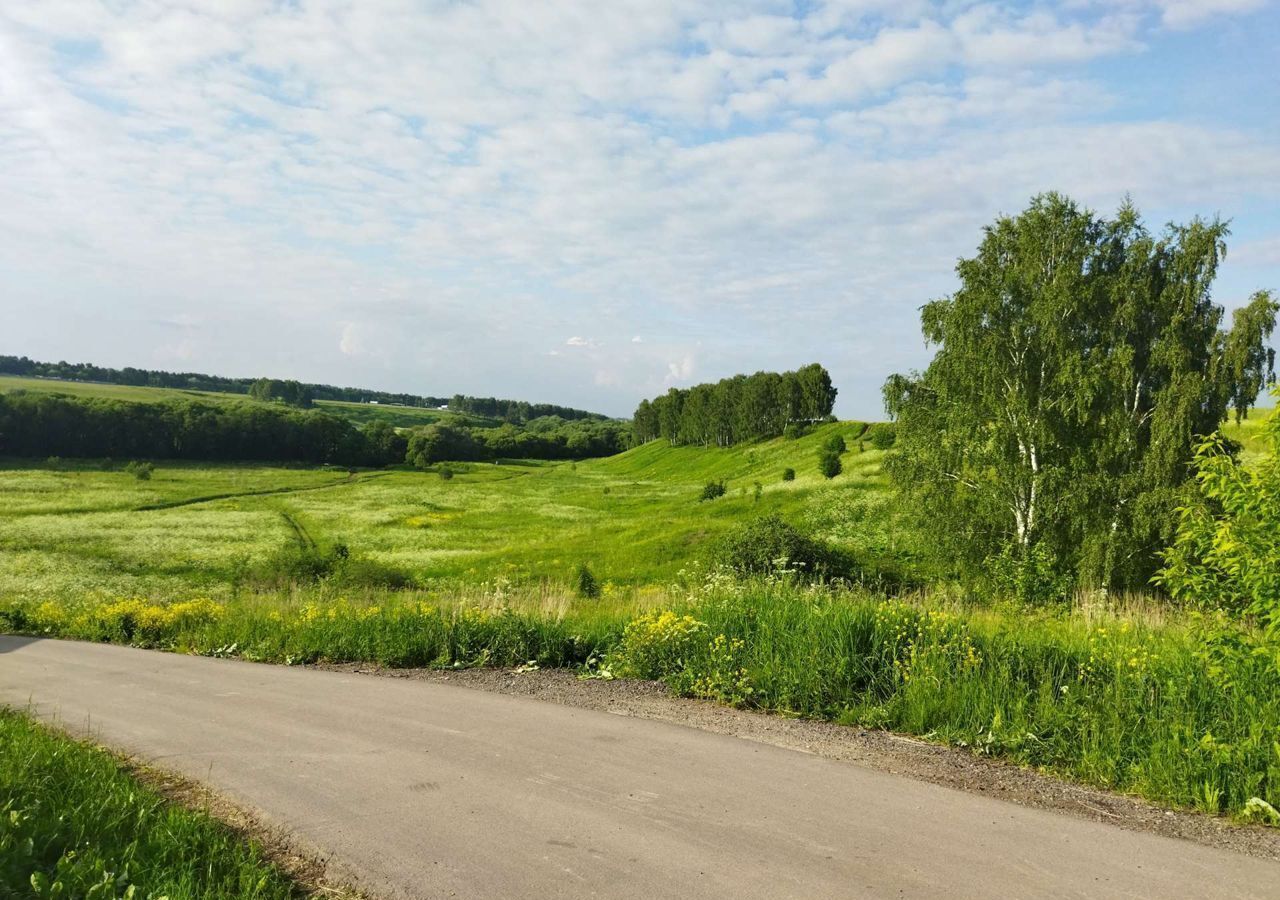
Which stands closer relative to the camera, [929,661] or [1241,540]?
[1241,540]

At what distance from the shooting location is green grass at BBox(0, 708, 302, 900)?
4434 millimetres

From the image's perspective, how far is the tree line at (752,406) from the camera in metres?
115

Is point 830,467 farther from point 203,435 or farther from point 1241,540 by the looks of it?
point 203,435

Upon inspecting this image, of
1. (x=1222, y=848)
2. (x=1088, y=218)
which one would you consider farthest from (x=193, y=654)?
(x=1088, y=218)

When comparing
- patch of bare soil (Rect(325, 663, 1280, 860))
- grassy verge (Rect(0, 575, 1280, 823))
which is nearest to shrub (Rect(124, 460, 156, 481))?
grassy verge (Rect(0, 575, 1280, 823))

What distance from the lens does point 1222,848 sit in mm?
5410

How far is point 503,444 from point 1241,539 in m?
164

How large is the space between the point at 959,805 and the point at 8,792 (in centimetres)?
707

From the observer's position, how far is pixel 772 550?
105 feet

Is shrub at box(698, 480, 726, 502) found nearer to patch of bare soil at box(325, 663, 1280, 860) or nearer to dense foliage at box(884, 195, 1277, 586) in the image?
dense foliage at box(884, 195, 1277, 586)

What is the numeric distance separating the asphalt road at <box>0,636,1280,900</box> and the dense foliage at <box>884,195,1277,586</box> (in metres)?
20.8

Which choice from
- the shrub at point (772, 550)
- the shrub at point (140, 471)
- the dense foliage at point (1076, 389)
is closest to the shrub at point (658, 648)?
the dense foliage at point (1076, 389)

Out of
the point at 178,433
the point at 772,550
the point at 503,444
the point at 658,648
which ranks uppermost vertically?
the point at 503,444

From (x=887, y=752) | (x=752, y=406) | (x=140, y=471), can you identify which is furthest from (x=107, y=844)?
(x=752, y=406)
